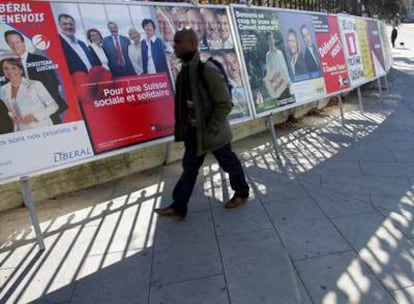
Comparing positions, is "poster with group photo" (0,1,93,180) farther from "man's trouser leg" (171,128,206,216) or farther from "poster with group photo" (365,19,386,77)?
"poster with group photo" (365,19,386,77)

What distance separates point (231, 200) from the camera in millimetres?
3887

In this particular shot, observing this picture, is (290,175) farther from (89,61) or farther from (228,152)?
(89,61)

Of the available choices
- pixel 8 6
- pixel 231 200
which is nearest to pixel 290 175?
pixel 231 200

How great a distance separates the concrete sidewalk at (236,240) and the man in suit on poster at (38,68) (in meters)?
1.10

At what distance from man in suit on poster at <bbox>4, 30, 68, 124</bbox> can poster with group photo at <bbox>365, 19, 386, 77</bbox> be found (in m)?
7.17

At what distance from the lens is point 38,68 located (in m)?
3.16

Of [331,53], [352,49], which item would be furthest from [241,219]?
[352,49]

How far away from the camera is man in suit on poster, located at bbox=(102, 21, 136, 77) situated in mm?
3668

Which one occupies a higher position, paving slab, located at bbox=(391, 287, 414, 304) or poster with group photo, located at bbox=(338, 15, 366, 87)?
poster with group photo, located at bbox=(338, 15, 366, 87)

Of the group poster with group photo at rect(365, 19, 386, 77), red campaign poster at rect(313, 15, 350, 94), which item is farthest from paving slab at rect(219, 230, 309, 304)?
poster with group photo at rect(365, 19, 386, 77)

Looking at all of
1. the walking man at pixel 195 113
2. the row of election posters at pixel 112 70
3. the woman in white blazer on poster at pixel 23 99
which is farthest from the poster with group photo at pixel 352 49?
the woman in white blazer on poster at pixel 23 99

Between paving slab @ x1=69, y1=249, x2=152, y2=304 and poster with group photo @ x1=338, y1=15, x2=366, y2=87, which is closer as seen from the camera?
paving slab @ x1=69, y1=249, x2=152, y2=304

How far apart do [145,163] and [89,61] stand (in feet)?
5.74

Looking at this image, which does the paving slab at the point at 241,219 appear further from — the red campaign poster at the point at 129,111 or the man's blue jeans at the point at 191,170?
the red campaign poster at the point at 129,111
